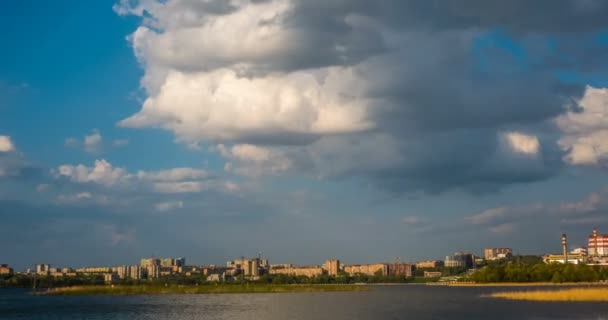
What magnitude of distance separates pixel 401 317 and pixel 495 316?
9.20 m

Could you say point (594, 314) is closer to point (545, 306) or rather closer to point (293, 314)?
point (545, 306)

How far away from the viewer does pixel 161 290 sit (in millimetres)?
153500

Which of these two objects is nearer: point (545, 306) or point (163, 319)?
point (163, 319)

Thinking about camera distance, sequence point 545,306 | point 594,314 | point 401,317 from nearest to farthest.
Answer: point 594,314
point 401,317
point 545,306

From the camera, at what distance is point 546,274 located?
176 metres

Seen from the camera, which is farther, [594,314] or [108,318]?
[108,318]

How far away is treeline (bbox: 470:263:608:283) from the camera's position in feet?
557

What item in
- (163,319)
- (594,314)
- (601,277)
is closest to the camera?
(594,314)

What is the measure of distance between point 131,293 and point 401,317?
11450cm

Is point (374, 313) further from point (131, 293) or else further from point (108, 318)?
point (131, 293)

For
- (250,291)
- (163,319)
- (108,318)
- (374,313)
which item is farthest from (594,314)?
(250,291)

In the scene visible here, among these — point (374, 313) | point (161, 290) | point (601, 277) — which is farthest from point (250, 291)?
point (601, 277)

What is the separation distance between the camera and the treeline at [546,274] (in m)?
170

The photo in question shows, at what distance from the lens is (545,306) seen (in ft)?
240
